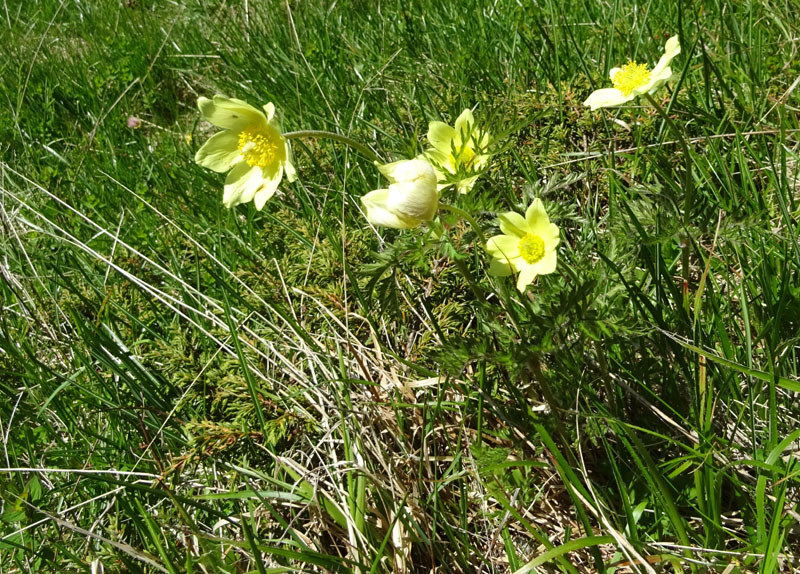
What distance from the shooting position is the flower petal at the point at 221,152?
4.42 ft

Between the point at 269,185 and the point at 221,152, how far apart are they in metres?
0.14

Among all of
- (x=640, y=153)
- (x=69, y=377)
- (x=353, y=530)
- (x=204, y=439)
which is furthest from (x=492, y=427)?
(x=69, y=377)

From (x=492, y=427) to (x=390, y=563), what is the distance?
38 centimetres

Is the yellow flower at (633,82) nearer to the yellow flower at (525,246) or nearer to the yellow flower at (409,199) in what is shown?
the yellow flower at (525,246)

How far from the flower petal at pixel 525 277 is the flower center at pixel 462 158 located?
0.76ft

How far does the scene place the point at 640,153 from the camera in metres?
2.00

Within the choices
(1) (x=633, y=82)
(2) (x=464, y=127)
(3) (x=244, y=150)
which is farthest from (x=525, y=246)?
(3) (x=244, y=150)

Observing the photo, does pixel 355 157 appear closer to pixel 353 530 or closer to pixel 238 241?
pixel 238 241

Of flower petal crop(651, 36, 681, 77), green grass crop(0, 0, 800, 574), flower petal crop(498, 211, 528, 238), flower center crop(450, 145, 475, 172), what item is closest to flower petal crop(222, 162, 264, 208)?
green grass crop(0, 0, 800, 574)

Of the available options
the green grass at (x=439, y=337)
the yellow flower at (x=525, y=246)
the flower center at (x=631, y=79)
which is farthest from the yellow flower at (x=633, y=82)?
the yellow flower at (x=525, y=246)

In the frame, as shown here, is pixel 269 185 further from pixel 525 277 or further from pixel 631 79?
pixel 631 79

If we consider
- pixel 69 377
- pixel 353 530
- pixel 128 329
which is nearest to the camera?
pixel 353 530

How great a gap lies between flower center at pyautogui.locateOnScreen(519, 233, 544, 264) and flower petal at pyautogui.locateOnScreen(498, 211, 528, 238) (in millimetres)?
23

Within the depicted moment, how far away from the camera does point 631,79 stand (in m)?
1.39
